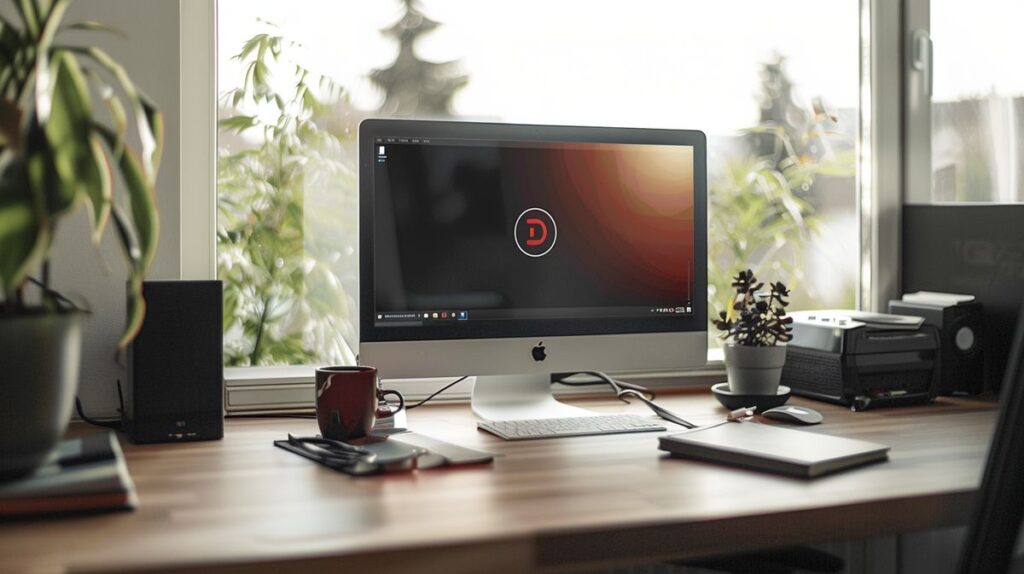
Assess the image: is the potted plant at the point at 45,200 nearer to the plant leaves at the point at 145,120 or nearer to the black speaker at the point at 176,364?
the plant leaves at the point at 145,120

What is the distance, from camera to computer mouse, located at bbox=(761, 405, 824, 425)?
1888mm

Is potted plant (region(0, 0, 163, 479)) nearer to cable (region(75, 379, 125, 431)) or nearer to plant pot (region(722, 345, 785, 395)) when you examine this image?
cable (region(75, 379, 125, 431))

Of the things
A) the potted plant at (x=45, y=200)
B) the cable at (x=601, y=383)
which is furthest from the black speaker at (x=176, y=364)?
the cable at (x=601, y=383)

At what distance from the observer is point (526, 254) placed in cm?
194

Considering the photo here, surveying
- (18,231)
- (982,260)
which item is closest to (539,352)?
(18,231)

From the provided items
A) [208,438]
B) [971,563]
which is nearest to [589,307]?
[208,438]

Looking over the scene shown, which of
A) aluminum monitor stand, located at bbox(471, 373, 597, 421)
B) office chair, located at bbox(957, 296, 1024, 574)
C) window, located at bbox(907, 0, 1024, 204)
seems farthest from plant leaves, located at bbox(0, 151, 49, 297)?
window, located at bbox(907, 0, 1024, 204)

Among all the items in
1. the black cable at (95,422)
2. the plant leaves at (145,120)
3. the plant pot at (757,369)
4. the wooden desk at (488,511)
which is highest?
the plant leaves at (145,120)

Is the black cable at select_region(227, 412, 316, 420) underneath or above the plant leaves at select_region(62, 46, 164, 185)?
underneath

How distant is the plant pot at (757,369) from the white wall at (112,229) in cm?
108

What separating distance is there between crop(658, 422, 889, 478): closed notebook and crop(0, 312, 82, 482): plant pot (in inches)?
34.0

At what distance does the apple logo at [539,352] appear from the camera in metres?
1.94

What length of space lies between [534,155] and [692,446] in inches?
25.3

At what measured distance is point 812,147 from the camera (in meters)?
2.55
